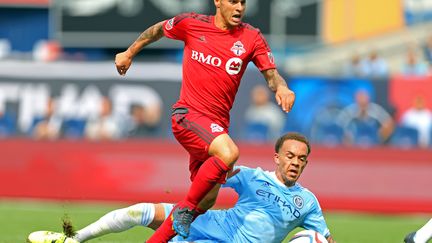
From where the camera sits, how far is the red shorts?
8.20 meters

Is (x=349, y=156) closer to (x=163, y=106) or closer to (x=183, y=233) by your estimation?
(x=163, y=106)

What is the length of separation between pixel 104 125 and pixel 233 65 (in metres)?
12.1

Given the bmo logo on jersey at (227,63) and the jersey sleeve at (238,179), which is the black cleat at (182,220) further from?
the bmo logo on jersey at (227,63)

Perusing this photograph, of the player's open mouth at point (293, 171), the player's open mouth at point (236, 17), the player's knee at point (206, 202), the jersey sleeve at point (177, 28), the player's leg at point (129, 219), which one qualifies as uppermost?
the player's open mouth at point (236, 17)

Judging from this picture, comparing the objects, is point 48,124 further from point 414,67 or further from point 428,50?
point 428,50

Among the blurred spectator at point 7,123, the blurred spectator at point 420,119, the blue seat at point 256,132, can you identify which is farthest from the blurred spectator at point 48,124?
the blurred spectator at point 420,119

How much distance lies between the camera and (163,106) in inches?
840

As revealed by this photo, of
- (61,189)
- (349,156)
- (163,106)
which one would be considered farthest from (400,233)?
(163,106)

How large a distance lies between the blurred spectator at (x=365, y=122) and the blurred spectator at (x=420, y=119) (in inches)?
13.1

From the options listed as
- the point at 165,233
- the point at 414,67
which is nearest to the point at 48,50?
the point at 414,67

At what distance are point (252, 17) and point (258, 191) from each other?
17.8m

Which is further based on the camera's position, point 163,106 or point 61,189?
point 163,106

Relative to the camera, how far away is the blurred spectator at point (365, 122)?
20156mm

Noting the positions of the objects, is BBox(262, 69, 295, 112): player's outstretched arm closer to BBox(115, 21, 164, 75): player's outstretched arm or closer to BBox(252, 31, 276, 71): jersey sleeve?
BBox(252, 31, 276, 71): jersey sleeve
